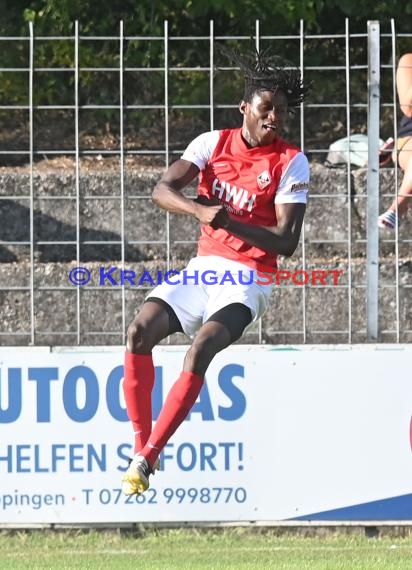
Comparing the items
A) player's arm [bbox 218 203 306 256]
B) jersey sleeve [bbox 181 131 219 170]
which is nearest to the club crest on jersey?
player's arm [bbox 218 203 306 256]

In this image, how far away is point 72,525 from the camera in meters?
9.23

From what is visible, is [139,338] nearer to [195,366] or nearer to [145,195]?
[195,366]

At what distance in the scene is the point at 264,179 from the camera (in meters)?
7.39

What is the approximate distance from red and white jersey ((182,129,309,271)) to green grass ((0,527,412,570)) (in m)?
1.87

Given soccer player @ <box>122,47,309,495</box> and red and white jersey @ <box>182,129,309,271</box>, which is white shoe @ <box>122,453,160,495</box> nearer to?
soccer player @ <box>122,47,309,495</box>

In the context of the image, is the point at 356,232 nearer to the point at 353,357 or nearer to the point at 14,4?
the point at 353,357

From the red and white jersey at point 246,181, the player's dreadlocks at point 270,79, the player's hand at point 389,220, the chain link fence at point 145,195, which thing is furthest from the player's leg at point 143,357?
the player's hand at point 389,220

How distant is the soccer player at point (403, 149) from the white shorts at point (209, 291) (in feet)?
6.78

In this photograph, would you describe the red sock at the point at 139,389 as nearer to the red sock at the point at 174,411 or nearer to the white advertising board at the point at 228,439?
the red sock at the point at 174,411

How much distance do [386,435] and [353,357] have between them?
554 mm

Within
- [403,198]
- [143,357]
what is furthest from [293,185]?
[403,198]

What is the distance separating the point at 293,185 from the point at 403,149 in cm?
222

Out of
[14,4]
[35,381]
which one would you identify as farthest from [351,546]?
[14,4]

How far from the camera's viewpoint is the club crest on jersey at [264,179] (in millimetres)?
7395
